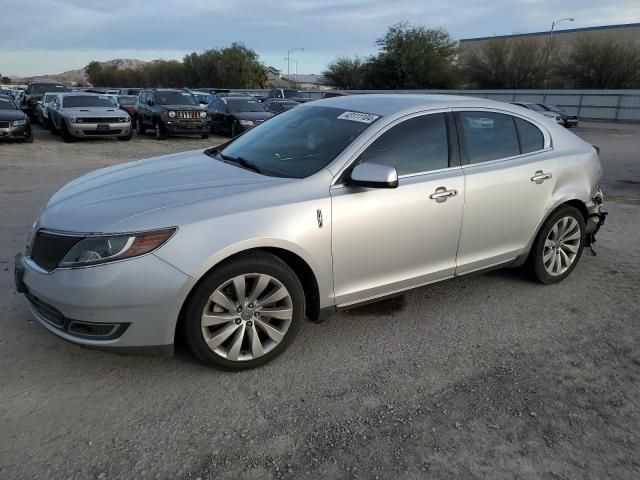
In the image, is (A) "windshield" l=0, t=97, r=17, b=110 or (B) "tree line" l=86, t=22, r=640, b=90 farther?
(B) "tree line" l=86, t=22, r=640, b=90

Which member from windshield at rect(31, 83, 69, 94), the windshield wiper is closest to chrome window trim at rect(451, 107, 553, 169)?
the windshield wiper

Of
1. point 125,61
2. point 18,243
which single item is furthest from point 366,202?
point 125,61

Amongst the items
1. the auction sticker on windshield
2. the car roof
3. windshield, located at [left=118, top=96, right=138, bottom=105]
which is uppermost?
the car roof

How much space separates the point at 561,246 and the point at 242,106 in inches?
622

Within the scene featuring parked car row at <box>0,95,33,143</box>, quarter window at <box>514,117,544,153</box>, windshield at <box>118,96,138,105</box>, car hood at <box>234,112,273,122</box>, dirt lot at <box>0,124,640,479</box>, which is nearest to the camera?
dirt lot at <box>0,124,640,479</box>

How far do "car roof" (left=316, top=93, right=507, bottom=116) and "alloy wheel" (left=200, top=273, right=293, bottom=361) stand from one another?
157 cm

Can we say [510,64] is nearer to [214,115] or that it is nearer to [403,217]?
[214,115]

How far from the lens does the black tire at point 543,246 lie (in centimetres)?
452

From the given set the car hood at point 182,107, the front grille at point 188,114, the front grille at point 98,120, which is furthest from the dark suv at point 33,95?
the front grille at point 188,114

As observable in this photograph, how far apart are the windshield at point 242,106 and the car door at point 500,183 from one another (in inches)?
598

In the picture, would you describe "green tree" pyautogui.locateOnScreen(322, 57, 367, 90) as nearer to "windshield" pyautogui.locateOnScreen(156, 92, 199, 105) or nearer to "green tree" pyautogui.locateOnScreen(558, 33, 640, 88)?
"green tree" pyautogui.locateOnScreen(558, 33, 640, 88)

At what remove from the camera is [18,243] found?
5531mm

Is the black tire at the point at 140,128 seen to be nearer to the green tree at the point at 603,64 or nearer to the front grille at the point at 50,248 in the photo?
the front grille at the point at 50,248

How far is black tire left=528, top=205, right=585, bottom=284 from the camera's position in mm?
4520
